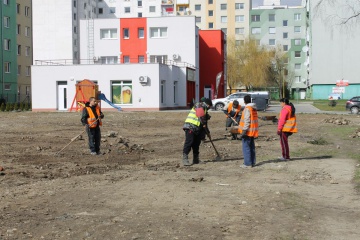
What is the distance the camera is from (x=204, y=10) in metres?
111

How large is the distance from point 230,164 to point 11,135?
1266 cm

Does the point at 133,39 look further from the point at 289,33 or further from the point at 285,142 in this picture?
the point at 289,33

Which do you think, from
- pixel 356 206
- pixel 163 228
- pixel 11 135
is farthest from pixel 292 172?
pixel 11 135

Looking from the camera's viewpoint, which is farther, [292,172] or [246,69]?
[246,69]

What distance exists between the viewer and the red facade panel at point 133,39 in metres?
60.5

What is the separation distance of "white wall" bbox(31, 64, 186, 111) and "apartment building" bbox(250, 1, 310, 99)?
59.1 metres

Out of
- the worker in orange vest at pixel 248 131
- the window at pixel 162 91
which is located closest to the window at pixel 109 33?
the window at pixel 162 91

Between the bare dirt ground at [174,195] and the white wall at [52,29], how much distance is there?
75.1 meters

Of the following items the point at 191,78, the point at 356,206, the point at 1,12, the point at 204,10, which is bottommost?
the point at 356,206

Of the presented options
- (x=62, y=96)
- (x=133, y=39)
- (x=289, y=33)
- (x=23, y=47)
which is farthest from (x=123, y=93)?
(x=289, y=33)

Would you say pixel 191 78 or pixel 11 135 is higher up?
pixel 191 78

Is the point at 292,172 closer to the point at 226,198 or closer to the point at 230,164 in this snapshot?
the point at 230,164

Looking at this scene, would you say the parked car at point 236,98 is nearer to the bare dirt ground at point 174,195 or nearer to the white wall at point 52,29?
the bare dirt ground at point 174,195

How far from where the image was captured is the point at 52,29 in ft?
297
